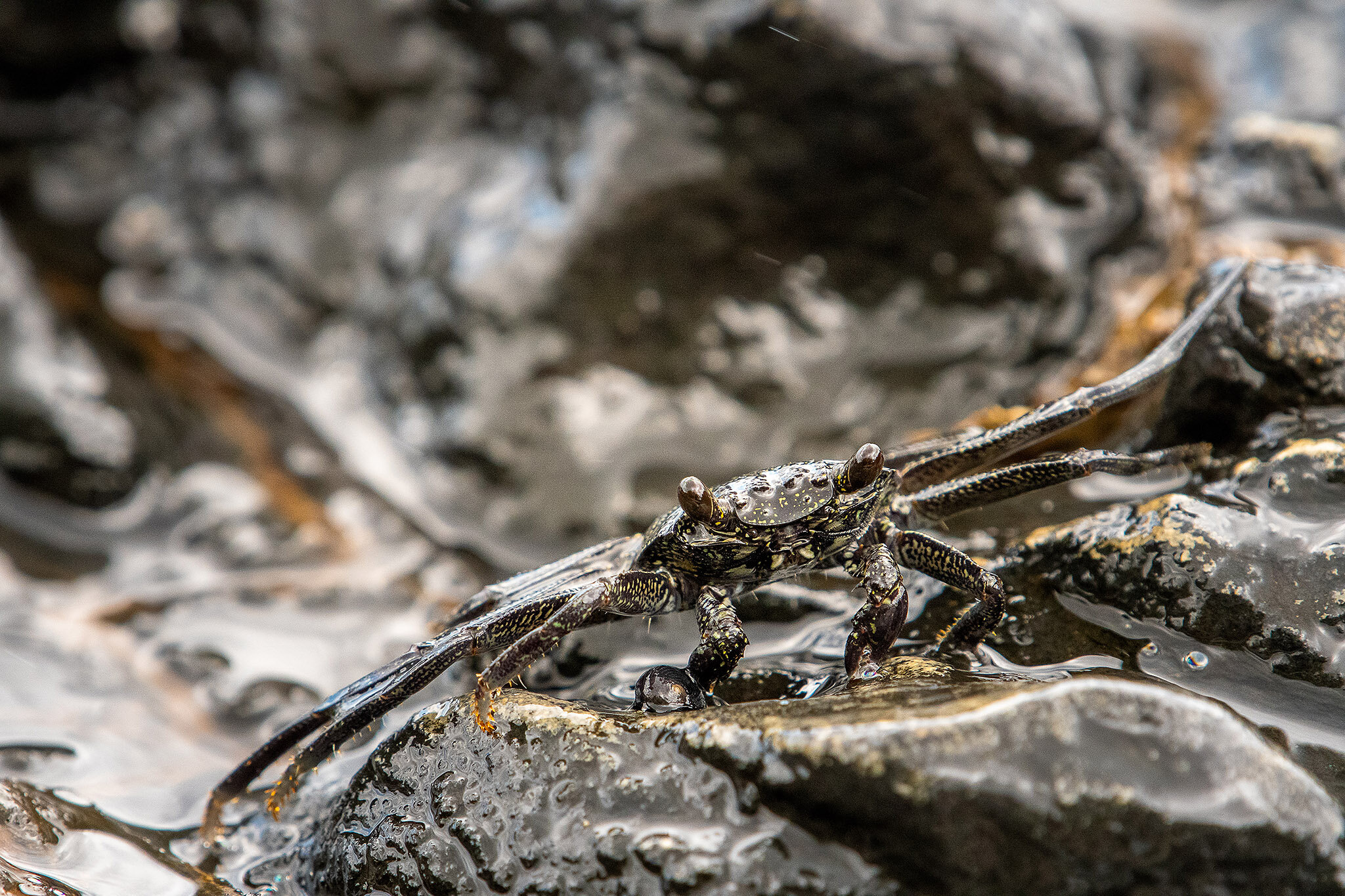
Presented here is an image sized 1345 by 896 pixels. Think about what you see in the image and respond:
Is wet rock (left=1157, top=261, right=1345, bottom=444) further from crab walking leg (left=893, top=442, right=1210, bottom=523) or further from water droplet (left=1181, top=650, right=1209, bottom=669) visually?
water droplet (left=1181, top=650, right=1209, bottom=669)

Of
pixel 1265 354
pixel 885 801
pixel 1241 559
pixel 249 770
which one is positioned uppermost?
pixel 1265 354

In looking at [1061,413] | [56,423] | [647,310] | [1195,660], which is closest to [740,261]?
[647,310]

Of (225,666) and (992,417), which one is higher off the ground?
(225,666)

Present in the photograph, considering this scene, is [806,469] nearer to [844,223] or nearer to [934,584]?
[934,584]

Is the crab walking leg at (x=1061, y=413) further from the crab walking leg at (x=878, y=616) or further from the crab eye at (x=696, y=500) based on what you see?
the crab eye at (x=696, y=500)

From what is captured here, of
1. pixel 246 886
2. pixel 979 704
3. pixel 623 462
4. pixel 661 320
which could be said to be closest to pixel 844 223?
pixel 661 320

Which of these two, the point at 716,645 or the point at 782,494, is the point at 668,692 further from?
the point at 782,494
